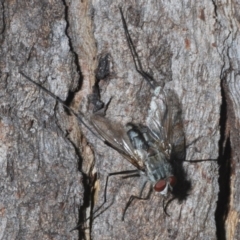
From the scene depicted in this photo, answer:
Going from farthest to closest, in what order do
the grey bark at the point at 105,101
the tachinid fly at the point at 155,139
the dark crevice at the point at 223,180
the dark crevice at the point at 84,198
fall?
1. the dark crevice at the point at 223,180
2. the tachinid fly at the point at 155,139
3. the dark crevice at the point at 84,198
4. the grey bark at the point at 105,101

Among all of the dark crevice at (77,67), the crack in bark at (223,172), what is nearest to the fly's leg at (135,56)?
the dark crevice at (77,67)

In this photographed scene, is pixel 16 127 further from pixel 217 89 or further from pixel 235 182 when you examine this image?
pixel 235 182

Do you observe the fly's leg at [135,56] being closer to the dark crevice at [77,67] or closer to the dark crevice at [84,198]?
the dark crevice at [77,67]

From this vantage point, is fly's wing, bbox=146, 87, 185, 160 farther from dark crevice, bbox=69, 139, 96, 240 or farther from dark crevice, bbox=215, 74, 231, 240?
Result: dark crevice, bbox=69, 139, 96, 240

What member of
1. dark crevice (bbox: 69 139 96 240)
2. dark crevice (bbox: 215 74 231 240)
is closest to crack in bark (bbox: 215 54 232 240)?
dark crevice (bbox: 215 74 231 240)

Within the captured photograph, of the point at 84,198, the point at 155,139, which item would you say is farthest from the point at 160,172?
the point at 84,198

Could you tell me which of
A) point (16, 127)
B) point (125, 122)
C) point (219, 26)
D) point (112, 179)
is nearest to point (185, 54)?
point (219, 26)

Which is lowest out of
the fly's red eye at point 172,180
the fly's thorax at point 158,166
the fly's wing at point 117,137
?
the fly's red eye at point 172,180
